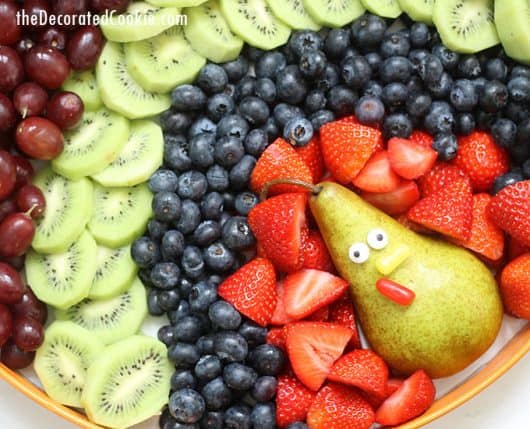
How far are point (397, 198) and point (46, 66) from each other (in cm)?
70

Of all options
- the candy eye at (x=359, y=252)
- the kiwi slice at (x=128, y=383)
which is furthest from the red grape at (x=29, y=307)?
the candy eye at (x=359, y=252)

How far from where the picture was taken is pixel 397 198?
159 cm

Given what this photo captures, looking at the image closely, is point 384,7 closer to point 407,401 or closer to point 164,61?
point 164,61

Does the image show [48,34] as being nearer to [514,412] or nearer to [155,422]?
[155,422]

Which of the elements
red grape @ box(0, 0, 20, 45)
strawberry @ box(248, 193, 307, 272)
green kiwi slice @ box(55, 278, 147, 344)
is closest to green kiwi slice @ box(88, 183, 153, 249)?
green kiwi slice @ box(55, 278, 147, 344)

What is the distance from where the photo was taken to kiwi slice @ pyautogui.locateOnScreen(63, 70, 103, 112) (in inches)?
63.7

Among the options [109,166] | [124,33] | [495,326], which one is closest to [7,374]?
[109,166]

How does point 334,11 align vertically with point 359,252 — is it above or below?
above

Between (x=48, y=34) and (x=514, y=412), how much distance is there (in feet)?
3.88

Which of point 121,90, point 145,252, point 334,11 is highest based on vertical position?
point 334,11

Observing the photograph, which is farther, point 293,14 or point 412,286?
point 293,14

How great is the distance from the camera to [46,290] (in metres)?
1.57

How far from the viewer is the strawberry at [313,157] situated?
5.26 ft

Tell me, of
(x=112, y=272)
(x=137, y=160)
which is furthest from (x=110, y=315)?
(x=137, y=160)
